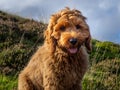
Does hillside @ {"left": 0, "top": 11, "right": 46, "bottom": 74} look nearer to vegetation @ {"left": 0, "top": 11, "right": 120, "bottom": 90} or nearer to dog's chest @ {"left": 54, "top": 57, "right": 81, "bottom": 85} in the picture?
vegetation @ {"left": 0, "top": 11, "right": 120, "bottom": 90}

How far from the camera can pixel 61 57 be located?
14.0m

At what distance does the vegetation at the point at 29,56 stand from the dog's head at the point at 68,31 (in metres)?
3.65

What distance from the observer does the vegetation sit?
1759 cm

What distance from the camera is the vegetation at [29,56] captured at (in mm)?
17594

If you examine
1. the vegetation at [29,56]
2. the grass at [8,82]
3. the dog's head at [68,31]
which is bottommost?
the grass at [8,82]

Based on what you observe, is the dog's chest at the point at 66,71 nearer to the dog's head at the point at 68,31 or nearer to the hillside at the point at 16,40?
the dog's head at the point at 68,31

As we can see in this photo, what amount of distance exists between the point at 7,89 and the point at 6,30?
3792 millimetres

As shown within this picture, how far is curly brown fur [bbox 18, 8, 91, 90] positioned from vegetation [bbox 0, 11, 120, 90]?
8.14 ft

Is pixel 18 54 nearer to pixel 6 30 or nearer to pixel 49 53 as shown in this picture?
pixel 6 30

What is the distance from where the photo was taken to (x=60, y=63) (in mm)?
14039

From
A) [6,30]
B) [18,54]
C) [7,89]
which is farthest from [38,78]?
[6,30]

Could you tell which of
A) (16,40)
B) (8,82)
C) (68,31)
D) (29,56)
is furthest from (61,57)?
(16,40)

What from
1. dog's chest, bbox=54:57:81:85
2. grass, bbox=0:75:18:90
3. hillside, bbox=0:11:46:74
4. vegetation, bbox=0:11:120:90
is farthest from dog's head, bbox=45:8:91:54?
hillside, bbox=0:11:46:74

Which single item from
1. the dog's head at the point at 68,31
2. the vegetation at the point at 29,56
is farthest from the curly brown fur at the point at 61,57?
the vegetation at the point at 29,56
